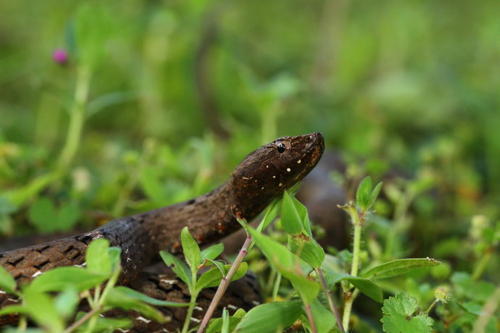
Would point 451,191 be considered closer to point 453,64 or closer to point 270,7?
point 453,64

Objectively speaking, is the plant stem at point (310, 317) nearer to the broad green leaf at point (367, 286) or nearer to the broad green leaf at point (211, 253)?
the broad green leaf at point (367, 286)

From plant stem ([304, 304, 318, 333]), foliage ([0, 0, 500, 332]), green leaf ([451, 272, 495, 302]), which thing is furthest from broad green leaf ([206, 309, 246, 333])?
green leaf ([451, 272, 495, 302])

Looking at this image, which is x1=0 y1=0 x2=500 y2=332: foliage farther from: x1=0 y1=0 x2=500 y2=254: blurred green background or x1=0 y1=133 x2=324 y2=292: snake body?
x1=0 y1=133 x2=324 y2=292: snake body

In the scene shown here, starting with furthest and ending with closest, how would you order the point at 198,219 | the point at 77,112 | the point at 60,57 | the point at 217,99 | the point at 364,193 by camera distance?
the point at 217,99 → the point at 60,57 → the point at 77,112 → the point at 198,219 → the point at 364,193

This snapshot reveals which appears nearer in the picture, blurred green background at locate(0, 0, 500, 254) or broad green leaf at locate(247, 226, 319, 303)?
broad green leaf at locate(247, 226, 319, 303)

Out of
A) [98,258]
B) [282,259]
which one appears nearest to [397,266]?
[282,259]

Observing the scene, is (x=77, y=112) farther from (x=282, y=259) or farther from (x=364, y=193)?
(x=282, y=259)
